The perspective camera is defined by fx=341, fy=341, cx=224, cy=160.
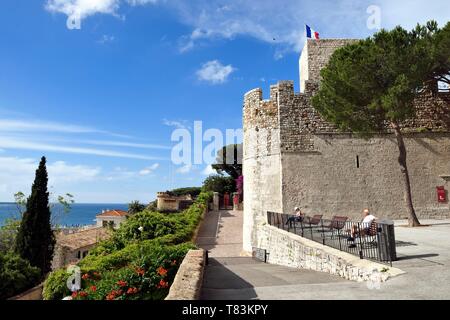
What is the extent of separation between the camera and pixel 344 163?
19.0 m

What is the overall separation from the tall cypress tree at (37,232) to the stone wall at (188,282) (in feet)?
68.9

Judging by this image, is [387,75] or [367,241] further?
[387,75]

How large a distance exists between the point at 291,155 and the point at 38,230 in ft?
61.7

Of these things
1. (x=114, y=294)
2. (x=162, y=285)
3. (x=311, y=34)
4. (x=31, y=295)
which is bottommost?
(x=31, y=295)

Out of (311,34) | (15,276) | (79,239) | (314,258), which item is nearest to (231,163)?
(79,239)

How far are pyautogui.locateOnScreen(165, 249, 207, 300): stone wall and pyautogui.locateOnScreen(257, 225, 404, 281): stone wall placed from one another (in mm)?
3440

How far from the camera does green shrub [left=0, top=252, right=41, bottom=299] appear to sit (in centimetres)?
1664

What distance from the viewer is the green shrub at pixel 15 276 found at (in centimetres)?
1664

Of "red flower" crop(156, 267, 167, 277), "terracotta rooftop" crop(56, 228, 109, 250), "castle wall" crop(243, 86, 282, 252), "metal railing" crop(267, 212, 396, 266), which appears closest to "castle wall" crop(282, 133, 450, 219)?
"castle wall" crop(243, 86, 282, 252)

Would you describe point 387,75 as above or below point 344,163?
above

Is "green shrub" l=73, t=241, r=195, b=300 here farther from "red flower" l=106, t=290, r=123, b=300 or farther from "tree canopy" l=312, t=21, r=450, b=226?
"tree canopy" l=312, t=21, r=450, b=226

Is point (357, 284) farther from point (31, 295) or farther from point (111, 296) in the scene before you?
point (31, 295)

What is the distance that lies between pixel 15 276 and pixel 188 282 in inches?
612

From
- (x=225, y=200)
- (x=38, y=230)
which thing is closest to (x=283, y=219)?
(x=38, y=230)
